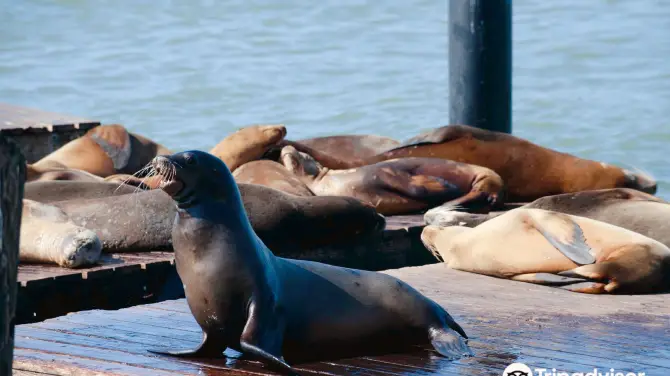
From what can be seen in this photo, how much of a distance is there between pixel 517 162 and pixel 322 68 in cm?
1846

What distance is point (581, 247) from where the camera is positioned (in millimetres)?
6031

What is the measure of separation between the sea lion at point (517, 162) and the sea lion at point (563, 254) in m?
2.32

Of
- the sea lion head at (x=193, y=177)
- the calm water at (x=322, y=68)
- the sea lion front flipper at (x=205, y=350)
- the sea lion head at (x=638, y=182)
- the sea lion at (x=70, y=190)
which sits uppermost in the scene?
the sea lion head at (x=193, y=177)

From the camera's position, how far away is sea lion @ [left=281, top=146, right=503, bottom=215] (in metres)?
8.24

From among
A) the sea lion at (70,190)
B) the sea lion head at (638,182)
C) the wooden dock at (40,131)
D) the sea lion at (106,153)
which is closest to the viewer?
the sea lion at (70,190)

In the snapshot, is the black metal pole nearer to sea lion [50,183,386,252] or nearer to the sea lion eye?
sea lion [50,183,386,252]

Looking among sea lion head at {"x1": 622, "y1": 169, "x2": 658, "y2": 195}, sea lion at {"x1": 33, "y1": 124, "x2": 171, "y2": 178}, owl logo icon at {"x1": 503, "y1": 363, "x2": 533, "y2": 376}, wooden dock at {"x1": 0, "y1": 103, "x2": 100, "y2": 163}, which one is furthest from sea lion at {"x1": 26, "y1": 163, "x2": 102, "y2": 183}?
owl logo icon at {"x1": 503, "y1": 363, "x2": 533, "y2": 376}

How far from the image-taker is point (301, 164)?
8.76 metres

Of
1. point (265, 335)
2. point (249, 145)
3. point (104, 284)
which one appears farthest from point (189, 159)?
point (249, 145)

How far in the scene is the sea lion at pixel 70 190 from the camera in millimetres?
7477

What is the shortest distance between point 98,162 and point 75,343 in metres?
5.21

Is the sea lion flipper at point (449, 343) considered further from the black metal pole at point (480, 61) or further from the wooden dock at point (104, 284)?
the black metal pole at point (480, 61)

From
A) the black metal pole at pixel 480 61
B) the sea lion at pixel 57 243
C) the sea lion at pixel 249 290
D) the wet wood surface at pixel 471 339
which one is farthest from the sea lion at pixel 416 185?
the sea lion at pixel 249 290

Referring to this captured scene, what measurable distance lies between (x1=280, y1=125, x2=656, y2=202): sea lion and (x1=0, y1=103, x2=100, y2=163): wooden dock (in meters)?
2.95
